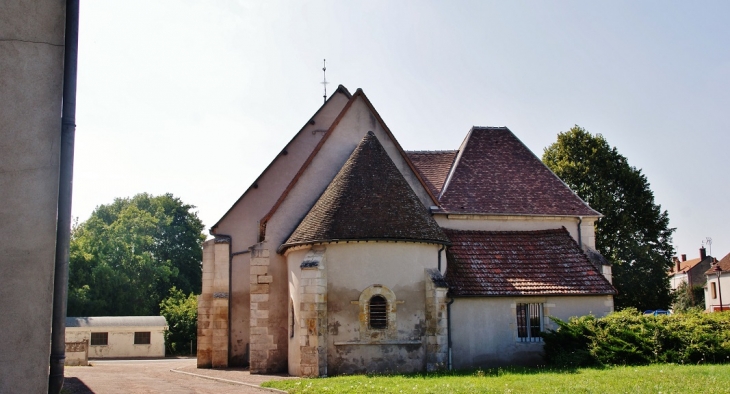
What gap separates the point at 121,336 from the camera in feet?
137

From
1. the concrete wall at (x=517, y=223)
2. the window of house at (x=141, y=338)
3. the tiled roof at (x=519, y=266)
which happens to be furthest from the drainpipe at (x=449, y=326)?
the window of house at (x=141, y=338)

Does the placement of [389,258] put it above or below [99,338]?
above

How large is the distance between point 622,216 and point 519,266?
66.9ft

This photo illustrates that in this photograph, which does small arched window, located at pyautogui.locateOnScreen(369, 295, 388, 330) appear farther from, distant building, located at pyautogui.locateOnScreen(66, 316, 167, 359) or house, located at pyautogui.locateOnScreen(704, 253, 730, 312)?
house, located at pyautogui.locateOnScreen(704, 253, 730, 312)

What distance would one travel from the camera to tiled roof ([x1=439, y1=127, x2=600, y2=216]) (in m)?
26.6

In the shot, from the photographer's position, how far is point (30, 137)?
591 centimetres

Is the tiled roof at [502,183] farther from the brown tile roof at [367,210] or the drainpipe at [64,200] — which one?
the drainpipe at [64,200]

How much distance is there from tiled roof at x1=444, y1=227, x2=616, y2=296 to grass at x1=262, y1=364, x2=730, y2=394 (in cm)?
442

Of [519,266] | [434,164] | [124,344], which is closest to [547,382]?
[519,266]

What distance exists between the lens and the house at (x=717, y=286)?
5900 centimetres

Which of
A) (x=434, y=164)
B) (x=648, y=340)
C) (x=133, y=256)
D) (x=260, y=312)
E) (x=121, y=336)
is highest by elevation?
(x=434, y=164)

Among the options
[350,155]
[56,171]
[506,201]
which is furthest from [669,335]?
[56,171]

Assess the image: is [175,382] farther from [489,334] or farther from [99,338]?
[99,338]

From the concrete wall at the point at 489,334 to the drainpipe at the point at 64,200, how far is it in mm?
16630
